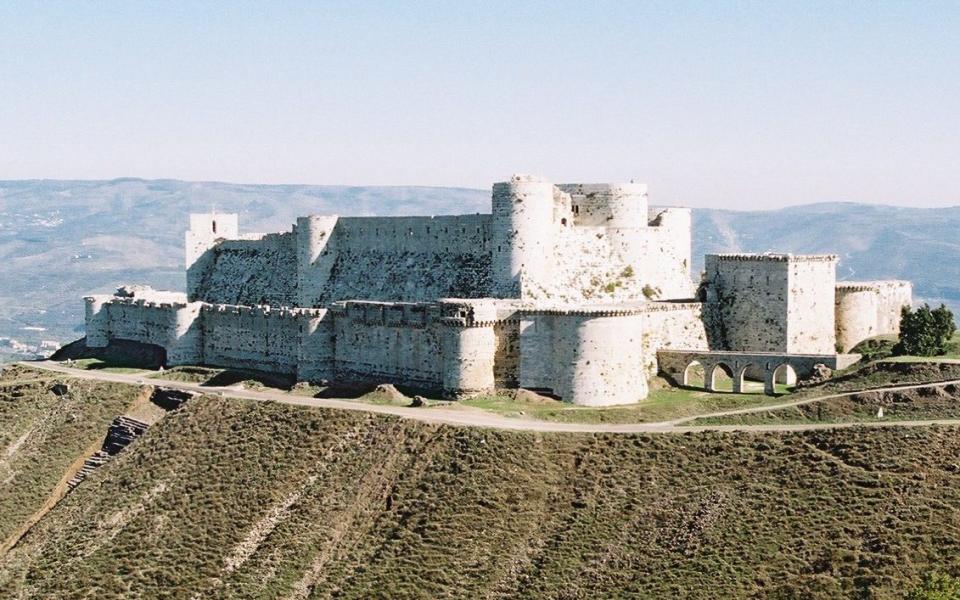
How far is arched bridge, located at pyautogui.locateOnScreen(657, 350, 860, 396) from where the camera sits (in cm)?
7681

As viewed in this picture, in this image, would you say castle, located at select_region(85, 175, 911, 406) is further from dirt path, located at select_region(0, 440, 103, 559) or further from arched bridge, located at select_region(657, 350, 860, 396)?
dirt path, located at select_region(0, 440, 103, 559)

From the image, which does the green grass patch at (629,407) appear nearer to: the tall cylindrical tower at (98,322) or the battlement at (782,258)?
the battlement at (782,258)

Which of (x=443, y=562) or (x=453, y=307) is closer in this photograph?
(x=443, y=562)

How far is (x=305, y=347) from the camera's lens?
8356 cm

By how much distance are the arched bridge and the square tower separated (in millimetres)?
2412

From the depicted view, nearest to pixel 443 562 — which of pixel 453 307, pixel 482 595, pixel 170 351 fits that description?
pixel 482 595

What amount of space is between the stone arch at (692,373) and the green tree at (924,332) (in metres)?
11.6

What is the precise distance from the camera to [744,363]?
3059 inches

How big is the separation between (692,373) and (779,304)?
700 cm

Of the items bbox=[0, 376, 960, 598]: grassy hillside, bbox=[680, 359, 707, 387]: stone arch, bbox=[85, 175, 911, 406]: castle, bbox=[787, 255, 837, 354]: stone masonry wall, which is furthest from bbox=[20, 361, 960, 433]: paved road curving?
bbox=[787, 255, 837, 354]: stone masonry wall

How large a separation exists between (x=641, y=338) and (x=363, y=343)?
17.4 metres

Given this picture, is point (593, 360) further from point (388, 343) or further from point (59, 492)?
point (59, 492)

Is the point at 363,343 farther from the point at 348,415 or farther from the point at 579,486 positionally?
the point at 579,486

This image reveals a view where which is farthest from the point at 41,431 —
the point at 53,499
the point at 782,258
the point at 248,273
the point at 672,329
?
the point at 782,258
